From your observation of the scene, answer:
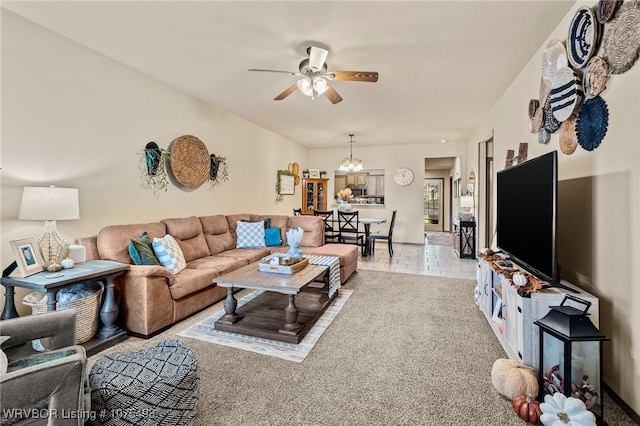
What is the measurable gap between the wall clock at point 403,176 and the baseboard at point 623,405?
20.9 feet

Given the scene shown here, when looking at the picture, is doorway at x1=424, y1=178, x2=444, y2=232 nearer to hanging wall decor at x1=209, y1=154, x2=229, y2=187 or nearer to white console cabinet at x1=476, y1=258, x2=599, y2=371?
hanging wall decor at x1=209, y1=154, x2=229, y2=187

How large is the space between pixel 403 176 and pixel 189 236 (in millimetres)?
5918

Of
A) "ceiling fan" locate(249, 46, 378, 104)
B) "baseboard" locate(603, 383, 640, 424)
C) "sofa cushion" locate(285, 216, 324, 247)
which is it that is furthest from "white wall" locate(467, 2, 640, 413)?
"sofa cushion" locate(285, 216, 324, 247)

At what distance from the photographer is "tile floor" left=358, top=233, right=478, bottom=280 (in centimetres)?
495

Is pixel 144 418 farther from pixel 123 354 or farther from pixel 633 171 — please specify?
pixel 633 171

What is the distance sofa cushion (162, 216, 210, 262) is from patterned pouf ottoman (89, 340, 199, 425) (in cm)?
219

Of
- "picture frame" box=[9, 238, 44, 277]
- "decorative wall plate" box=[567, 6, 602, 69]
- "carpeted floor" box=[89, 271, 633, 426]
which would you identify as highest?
"decorative wall plate" box=[567, 6, 602, 69]

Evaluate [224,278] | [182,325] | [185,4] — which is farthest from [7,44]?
[182,325]

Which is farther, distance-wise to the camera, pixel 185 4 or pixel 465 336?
pixel 465 336

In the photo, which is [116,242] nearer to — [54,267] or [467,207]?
[54,267]

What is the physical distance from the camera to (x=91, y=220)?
296 cm

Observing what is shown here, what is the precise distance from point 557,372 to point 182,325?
2984mm

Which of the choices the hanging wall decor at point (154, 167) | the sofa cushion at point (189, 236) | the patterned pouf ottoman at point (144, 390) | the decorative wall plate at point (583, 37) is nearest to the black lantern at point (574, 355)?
the decorative wall plate at point (583, 37)

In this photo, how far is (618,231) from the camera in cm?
175
